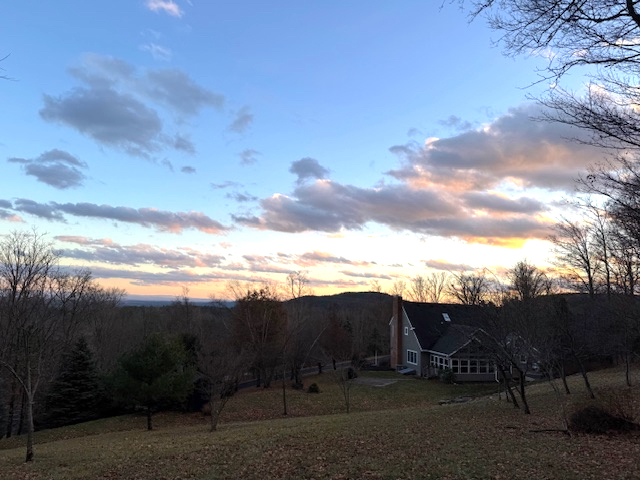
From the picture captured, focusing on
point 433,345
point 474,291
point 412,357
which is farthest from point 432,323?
point 474,291

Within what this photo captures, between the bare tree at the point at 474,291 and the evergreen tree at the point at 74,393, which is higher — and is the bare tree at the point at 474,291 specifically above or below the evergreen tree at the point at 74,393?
above

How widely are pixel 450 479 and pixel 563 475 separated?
209 cm

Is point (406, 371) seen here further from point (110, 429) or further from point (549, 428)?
point (549, 428)

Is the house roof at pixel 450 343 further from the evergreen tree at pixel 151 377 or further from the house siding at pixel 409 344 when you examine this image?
the evergreen tree at pixel 151 377

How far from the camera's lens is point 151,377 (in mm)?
25250

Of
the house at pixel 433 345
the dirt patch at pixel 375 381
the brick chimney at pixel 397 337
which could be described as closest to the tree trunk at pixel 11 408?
the dirt patch at pixel 375 381

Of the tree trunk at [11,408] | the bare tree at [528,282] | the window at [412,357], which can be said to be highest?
the bare tree at [528,282]

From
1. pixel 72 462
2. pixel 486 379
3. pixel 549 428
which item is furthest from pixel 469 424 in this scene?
pixel 486 379

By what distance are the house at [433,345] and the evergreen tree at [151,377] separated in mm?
21048

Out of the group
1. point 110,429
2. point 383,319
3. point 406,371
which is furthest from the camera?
point 383,319

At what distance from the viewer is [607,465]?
8508mm

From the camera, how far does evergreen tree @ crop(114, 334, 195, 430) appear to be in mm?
24562

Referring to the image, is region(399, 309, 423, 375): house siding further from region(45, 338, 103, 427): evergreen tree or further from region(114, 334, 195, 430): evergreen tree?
region(45, 338, 103, 427): evergreen tree

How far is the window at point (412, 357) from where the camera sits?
4419 centimetres
